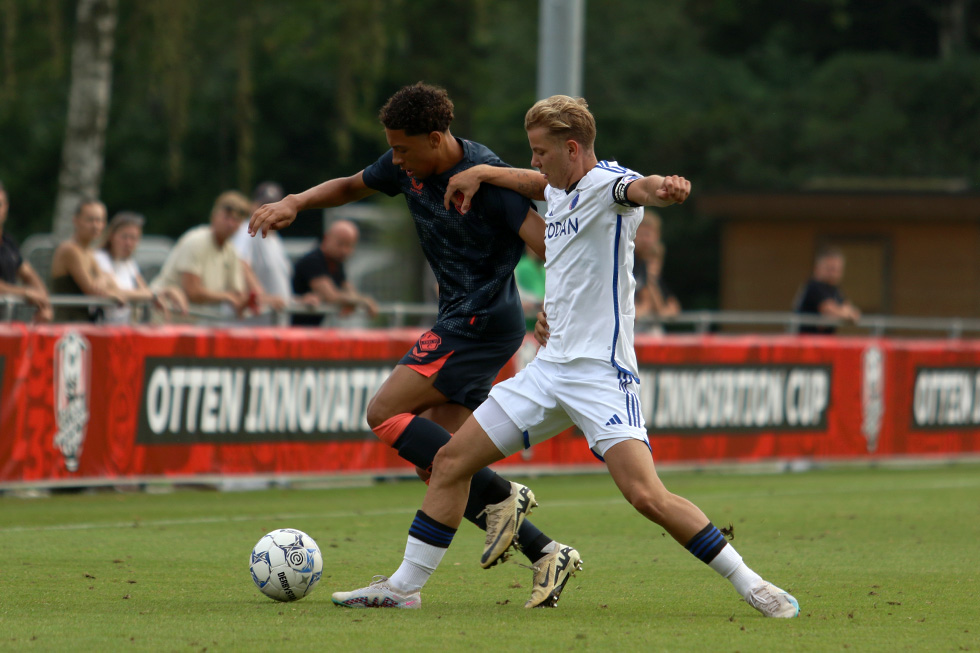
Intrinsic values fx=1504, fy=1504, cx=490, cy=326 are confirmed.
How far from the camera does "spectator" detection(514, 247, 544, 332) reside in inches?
511

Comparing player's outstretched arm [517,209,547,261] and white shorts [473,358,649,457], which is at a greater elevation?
player's outstretched arm [517,209,547,261]

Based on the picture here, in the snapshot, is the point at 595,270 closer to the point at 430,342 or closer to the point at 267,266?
the point at 430,342

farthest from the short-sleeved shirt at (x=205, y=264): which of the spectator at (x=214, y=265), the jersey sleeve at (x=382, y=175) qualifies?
the jersey sleeve at (x=382, y=175)

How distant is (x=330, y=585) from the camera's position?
6.66 meters

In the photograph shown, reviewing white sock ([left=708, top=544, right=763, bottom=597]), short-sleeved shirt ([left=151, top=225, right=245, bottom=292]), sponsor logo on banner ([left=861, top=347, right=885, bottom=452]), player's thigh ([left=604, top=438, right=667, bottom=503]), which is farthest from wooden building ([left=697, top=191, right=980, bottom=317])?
player's thigh ([left=604, top=438, right=667, bottom=503])

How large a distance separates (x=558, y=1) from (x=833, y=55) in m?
30.5

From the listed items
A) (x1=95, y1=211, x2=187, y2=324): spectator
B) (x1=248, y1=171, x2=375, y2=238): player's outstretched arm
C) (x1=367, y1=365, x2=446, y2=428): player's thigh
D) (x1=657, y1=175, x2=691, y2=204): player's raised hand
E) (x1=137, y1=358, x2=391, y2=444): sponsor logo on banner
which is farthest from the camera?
(x1=95, y1=211, x2=187, y2=324): spectator

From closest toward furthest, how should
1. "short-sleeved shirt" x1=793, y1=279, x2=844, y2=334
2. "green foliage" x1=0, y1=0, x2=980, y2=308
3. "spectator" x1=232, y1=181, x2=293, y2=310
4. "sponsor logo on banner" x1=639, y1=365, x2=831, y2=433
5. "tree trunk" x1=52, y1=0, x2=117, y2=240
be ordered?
1. "spectator" x1=232, y1=181, x2=293, y2=310
2. "sponsor logo on banner" x1=639, y1=365, x2=831, y2=433
3. "short-sleeved shirt" x1=793, y1=279, x2=844, y2=334
4. "tree trunk" x1=52, y1=0, x2=117, y2=240
5. "green foliage" x1=0, y1=0, x2=980, y2=308

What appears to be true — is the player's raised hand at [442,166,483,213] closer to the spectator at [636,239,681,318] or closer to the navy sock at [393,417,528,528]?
the navy sock at [393,417,528,528]

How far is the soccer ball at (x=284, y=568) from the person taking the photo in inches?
240

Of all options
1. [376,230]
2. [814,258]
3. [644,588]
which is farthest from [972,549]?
[376,230]

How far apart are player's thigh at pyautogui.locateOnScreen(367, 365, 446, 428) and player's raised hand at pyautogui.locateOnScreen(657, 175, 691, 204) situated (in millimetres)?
1513

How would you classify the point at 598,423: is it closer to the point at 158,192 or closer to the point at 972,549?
the point at 972,549

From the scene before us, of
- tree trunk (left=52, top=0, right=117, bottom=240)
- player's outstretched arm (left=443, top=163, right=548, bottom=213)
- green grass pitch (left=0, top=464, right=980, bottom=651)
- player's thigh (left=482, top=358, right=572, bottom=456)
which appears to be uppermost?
tree trunk (left=52, top=0, right=117, bottom=240)
